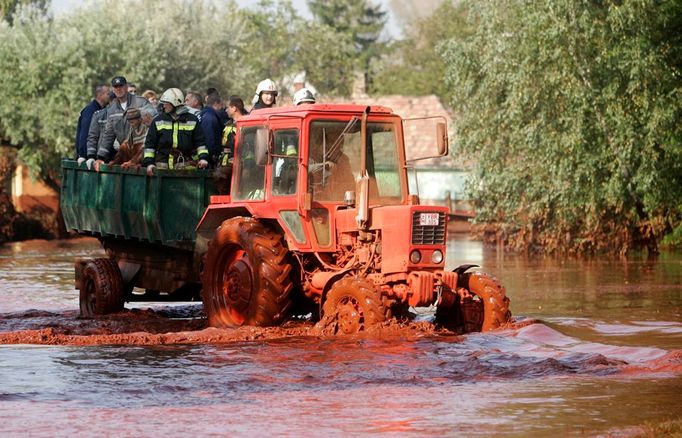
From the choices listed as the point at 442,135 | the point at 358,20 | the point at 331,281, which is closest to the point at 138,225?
the point at 331,281

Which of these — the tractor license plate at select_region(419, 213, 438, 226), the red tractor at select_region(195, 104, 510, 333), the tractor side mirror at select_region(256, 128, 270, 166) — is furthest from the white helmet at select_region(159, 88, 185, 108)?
the tractor license plate at select_region(419, 213, 438, 226)

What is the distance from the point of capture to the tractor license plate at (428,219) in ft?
49.2

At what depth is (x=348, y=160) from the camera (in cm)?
1586

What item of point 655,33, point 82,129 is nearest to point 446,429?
point 82,129

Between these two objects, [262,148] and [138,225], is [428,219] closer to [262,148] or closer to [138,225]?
[262,148]

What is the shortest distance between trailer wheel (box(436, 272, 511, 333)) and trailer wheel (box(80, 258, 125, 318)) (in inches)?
183

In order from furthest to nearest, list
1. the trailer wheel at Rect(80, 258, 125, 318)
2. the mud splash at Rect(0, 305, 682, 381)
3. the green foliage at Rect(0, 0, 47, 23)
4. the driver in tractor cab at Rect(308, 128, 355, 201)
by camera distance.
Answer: the green foliage at Rect(0, 0, 47, 23) → the trailer wheel at Rect(80, 258, 125, 318) → the driver in tractor cab at Rect(308, 128, 355, 201) → the mud splash at Rect(0, 305, 682, 381)

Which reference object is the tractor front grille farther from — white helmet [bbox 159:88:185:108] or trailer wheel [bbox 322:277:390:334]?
white helmet [bbox 159:88:185:108]

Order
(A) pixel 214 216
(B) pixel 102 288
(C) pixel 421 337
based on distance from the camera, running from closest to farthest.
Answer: (C) pixel 421 337, (A) pixel 214 216, (B) pixel 102 288

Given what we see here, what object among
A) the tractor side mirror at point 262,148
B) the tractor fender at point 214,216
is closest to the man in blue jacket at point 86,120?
the tractor fender at point 214,216

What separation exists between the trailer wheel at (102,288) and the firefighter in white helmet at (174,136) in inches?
65.6

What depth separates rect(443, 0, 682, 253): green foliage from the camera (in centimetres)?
2881

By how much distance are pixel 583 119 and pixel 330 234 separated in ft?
48.6

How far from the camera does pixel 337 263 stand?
51.6ft
